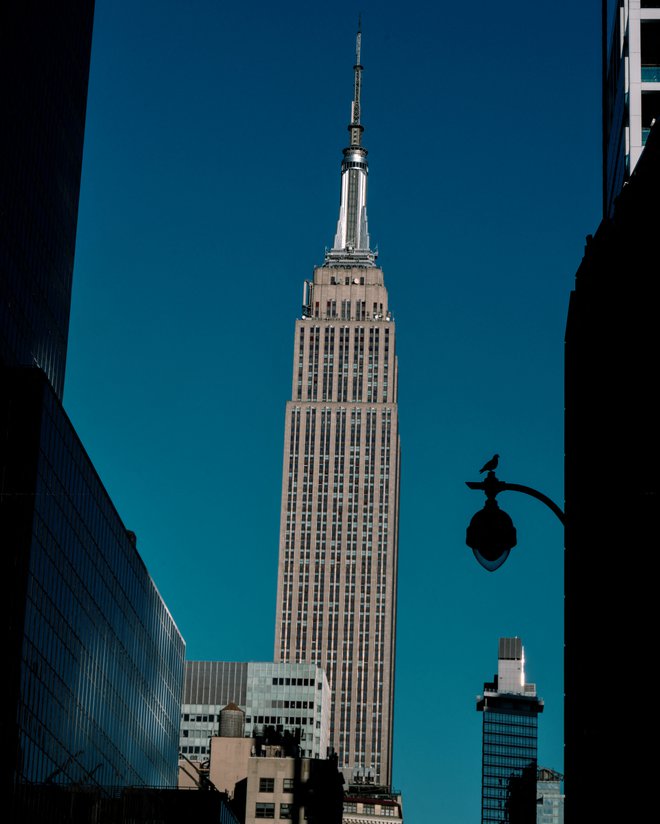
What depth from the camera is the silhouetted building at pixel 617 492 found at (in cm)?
4647

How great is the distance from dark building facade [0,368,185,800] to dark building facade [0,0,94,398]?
12.2 metres

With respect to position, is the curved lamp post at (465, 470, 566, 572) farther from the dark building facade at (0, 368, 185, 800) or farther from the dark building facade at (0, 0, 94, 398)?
the dark building facade at (0, 0, 94, 398)

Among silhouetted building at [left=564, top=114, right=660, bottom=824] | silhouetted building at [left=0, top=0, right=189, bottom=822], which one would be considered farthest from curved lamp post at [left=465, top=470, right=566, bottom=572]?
silhouetted building at [left=0, top=0, right=189, bottom=822]

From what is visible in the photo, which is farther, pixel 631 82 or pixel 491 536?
pixel 631 82

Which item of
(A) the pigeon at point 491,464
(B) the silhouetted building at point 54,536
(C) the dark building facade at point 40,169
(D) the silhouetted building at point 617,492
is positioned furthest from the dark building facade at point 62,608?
(A) the pigeon at point 491,464

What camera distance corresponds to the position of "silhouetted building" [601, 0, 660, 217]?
89125mm

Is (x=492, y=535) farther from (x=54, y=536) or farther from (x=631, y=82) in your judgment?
(x=54, y=536)

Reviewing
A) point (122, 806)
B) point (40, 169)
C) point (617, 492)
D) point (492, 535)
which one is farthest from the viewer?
point (40, 169)

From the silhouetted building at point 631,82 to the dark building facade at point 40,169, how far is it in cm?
4336

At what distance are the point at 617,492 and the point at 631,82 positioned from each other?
41021 millimetres

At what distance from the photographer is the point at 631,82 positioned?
9025cm

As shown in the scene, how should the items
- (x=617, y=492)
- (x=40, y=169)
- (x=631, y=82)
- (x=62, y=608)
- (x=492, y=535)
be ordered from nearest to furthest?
(x=492, y=535) < (x=617, y=492) < (x=631, y=82) < (x=62, y=608) < (x=40, y=169)

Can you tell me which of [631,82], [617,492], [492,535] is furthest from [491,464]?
[631,82]

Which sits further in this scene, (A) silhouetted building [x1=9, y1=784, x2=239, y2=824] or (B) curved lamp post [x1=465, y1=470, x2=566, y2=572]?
(A) silhouetted building [x1=9, y1=784, x2=239, y2=824]
